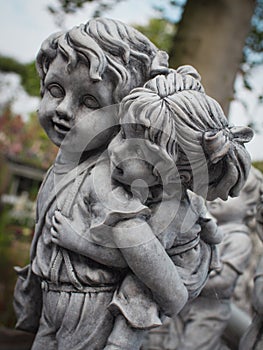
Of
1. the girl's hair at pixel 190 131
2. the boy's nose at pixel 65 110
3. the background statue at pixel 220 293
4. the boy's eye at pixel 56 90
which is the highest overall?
the girl's hair at pixel 190 131

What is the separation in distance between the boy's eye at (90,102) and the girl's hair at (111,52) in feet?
0.19

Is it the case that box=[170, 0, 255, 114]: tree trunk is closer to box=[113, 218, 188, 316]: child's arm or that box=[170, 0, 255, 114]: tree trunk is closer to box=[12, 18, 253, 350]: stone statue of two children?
box=[12, 18, 253, 350]: stone statue of two children

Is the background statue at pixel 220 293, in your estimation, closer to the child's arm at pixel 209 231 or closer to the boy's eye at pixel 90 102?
the child's arm at pixel 209 231

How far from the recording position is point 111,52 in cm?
135

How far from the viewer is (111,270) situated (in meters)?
1.36

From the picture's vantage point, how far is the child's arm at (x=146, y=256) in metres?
1.25

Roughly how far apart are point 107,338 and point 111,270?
0.60 feet

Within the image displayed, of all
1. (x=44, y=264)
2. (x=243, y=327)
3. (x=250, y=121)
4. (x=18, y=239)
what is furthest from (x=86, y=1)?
(x=18, y=239)

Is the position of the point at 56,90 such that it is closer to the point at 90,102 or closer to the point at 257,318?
the point at 90,102

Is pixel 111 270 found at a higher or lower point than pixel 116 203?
lower

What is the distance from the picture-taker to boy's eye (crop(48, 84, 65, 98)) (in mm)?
1418

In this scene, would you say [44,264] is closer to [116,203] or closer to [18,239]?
[116,203]

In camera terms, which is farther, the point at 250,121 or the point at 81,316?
the point at 250,121

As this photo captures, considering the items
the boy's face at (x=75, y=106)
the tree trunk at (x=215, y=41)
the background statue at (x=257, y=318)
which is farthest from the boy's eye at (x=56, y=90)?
the tree trunk at (x=215, y=41)
